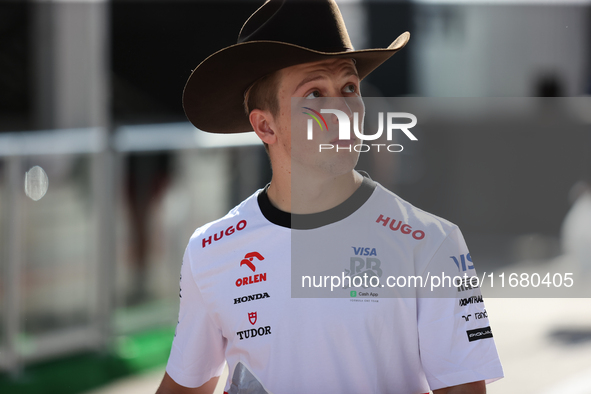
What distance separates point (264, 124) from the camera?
2.22m

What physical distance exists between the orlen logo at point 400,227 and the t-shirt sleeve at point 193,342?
2.10 ft

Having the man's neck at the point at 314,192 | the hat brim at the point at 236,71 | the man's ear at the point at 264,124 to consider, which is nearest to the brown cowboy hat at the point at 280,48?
the hat brim at the point at 236,71

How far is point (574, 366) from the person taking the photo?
5.80m

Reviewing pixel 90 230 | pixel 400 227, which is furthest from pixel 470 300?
pixel 90 230

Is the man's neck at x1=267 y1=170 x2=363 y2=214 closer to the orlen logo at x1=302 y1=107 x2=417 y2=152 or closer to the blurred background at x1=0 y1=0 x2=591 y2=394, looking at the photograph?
the orlen logo at x1=302 y1=107 x2=417 y2=152

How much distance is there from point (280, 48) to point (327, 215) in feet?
1.70

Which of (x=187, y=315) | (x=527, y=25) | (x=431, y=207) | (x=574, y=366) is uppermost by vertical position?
(x=527, y=25)

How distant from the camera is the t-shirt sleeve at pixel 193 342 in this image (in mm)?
2201

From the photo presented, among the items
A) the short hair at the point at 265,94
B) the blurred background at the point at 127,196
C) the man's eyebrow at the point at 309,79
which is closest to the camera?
the man's eyebrow at the point at 309,79

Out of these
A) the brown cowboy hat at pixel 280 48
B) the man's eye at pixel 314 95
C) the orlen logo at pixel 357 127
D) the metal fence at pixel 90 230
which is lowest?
the metal fence at pixel 90 230

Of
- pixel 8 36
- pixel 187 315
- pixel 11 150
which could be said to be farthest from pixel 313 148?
pixel 8 36

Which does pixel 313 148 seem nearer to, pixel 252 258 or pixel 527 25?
pixel 252 258

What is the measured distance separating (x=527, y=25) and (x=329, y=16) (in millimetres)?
9556

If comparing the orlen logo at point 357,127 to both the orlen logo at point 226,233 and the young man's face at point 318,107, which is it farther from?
the orlen logo at point 226,233
